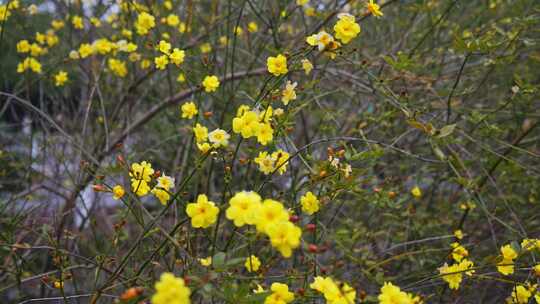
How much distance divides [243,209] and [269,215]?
0.25ft

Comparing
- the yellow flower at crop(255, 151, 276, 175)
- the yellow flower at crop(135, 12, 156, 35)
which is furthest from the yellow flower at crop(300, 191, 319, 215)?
the yellow flower at crop(135, 12, 156, 35)

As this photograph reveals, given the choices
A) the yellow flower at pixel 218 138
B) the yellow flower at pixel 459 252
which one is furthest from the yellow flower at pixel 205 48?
the yellow flower at pixel 459 252

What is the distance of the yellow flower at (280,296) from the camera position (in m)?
1.31

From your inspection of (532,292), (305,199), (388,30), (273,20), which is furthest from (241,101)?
(532,292)

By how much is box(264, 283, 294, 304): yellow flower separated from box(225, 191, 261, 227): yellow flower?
0.88 feet

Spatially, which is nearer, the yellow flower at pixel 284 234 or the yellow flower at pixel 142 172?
the yellow flower at pixel 284 234

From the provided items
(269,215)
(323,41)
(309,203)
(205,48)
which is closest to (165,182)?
(309,203)

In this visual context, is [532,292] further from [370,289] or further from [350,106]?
[350,106]

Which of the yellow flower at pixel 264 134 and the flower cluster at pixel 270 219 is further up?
the yellow flower at pixel 264 134

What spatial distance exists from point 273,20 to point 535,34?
172 centimetres

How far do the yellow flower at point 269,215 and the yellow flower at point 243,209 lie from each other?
0.01 m

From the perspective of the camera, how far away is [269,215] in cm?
114

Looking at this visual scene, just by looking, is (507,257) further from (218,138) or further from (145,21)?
(145,21)

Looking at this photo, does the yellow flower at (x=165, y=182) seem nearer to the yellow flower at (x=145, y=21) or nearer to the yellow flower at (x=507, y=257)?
the yellow flower at (x=507, y=257)
